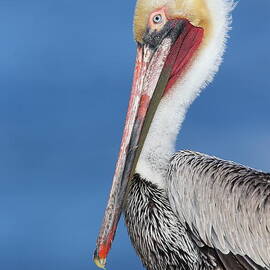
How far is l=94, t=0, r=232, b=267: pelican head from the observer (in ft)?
38.2

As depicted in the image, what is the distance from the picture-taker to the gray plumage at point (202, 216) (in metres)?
11.1

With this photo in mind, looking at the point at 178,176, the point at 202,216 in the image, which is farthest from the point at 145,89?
the point at 202,216

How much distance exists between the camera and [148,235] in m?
11.5

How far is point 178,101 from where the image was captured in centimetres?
1176

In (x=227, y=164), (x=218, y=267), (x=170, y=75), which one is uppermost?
(x=170, y=75)

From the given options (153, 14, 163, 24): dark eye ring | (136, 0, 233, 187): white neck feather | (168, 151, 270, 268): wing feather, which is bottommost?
(168, 151, 270, 268): wing feather

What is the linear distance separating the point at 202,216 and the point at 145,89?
4.05ft

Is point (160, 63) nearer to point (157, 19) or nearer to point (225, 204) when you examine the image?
point (157, 19)

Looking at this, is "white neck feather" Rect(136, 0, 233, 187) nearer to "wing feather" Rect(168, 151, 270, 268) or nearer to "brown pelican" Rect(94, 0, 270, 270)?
"brown pelican" Rect(94, 0, 270, 270)

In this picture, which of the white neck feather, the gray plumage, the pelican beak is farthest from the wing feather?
the pelican beak

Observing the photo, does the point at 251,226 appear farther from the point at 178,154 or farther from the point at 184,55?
the point at 184,55

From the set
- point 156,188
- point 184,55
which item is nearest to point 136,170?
point 156,188

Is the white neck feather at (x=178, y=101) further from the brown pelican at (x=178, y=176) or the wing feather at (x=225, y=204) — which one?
the wing feather at (x=225, y=204)

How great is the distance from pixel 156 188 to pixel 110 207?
414 mm
